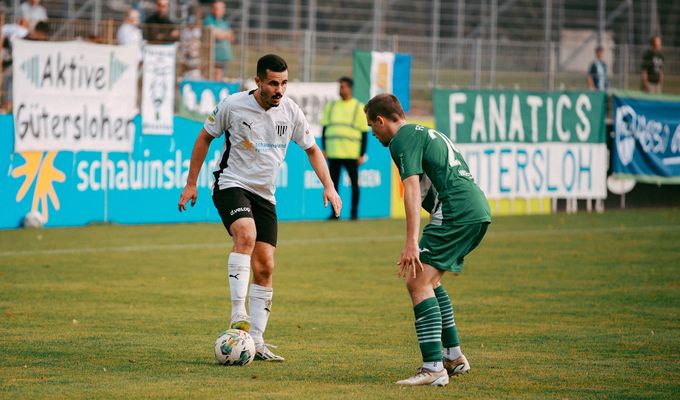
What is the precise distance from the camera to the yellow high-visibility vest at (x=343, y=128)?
21.1 meters

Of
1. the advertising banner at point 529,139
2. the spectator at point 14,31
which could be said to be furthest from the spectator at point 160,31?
the advertising banner at point 529,139

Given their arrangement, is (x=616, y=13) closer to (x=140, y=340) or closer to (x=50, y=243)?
(x=50, y=243)

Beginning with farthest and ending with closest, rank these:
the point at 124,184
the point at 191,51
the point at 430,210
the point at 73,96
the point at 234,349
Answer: the point at 191,51
the point at 124,184
the point at 73,96
the point at 234,349
the point at 430,210

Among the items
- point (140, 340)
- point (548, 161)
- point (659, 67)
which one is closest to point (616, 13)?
point (659, 67)

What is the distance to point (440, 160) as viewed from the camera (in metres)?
7.69

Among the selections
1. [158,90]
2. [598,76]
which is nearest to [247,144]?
[158,90]

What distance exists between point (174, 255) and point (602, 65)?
13.6 metres

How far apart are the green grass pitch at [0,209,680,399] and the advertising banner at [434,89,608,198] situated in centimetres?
420

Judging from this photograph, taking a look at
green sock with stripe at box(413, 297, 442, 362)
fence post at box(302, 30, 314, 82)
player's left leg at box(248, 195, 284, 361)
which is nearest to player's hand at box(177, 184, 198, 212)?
player's left leg at box(248, 195, 284, 361)

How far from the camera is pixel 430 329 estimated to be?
7613 millimetres

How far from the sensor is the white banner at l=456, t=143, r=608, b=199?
2362 centimetres

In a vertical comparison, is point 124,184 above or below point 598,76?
below

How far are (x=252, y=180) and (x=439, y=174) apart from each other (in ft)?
5.68

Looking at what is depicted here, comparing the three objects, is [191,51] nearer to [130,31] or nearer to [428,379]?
[130,31]
